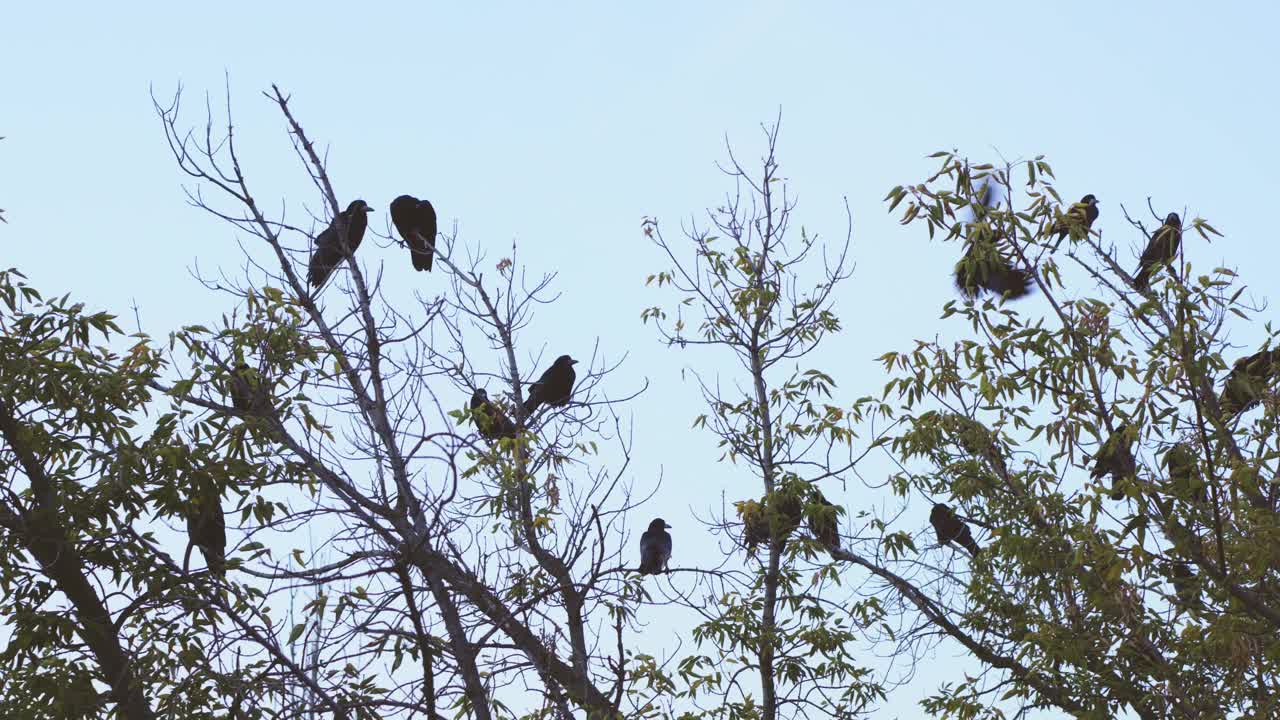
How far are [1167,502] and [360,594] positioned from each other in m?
3.54

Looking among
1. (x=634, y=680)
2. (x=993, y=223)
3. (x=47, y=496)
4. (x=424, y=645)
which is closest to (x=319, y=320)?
(x=47, y=496)

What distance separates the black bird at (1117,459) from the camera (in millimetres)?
4859

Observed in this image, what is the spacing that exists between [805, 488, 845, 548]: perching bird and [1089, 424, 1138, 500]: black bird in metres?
2.01

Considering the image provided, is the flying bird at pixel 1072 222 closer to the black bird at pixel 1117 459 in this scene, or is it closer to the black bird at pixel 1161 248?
the black bird at pixel 1161 248

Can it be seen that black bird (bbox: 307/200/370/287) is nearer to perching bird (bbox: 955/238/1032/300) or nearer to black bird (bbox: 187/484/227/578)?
black bird (bbox: 187/484/227/578)

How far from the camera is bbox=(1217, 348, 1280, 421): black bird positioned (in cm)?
586

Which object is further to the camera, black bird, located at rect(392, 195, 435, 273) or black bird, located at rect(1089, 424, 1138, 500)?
black bird, located at rect(392, 195, 435, 273)

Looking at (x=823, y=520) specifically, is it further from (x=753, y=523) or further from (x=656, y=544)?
(x=656, y=544)

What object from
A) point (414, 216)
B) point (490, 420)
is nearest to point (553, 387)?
point (490, 420)

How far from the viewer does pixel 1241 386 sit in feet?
18.5

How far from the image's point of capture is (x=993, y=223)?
5137 millimetres

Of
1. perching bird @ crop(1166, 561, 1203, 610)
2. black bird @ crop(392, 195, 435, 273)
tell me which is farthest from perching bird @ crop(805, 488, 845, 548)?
black bird @ crop(392, 195, 435, 273)

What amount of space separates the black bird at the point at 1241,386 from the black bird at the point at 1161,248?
0.67 meters

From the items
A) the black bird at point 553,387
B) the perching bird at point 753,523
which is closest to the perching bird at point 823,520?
the perching bird at point 753,523
